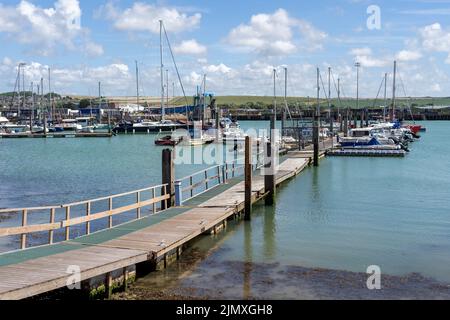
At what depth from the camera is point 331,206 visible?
29.9 meters

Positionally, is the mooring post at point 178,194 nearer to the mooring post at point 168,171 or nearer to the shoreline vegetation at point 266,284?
the mooring post at point 168,171

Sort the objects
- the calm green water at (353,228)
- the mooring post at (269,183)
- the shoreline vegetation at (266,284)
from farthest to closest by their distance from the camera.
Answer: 1. the mooring post at (269,183)
2. the calm green water at (353,228)
3. the shoreline vegetation at (266,284)

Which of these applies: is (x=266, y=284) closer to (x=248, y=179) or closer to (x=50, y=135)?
(x=248, y=179)

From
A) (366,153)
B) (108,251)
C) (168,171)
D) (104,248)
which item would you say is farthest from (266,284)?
(366,153)

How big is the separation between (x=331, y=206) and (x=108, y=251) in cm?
1718

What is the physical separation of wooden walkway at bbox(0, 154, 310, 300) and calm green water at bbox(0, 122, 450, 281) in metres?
1.38

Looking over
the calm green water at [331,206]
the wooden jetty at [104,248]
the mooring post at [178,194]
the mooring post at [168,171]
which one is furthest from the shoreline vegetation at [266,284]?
the mooring post at [178,194]

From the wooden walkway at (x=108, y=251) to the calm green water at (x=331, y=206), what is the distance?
54.5 inches

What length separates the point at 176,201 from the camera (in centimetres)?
2323

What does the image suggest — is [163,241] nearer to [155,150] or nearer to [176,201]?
[176,201]

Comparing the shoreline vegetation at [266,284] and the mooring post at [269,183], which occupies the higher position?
the mooring post at [269,183]

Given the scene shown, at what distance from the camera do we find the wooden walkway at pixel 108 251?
39.8ft

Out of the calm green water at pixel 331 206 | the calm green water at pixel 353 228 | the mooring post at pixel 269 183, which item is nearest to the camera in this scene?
the calm green water at pixel 353 228

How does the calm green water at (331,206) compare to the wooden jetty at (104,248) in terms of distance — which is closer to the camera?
the wooden jetty at (104,248)
